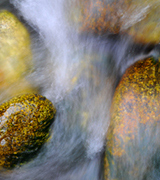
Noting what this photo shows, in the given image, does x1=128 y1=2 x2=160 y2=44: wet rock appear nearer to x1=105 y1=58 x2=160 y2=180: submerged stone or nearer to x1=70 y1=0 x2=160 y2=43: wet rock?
x1=70 y1=0 x2=160 y2=43: wet rock

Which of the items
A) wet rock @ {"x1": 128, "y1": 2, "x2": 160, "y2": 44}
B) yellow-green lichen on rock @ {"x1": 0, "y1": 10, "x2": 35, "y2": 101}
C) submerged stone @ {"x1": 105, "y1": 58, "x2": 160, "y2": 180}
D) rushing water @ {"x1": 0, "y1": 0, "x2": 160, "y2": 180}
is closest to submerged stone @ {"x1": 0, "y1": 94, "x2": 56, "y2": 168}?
rushing water @ {"x1": 0, "y1": 0, "x2": 160, "y2": 180}

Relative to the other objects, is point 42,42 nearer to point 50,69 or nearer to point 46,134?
point 50,69

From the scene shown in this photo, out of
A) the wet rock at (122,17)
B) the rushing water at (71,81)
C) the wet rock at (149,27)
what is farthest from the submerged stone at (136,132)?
the wet rock at (122,17)

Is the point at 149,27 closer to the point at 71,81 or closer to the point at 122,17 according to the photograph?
the point at 122,17

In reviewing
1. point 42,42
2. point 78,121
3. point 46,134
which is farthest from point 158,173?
point 42,42

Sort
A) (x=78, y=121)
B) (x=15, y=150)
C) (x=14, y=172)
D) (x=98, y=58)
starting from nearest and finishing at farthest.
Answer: (x=15, y=150), (x=14, y=172), (x=78, y=121), (x=98, y=58)

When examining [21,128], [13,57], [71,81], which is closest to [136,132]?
[71,81]

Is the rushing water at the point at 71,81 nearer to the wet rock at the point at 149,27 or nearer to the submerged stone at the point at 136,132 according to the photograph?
the wet rock at the point at 149,27
